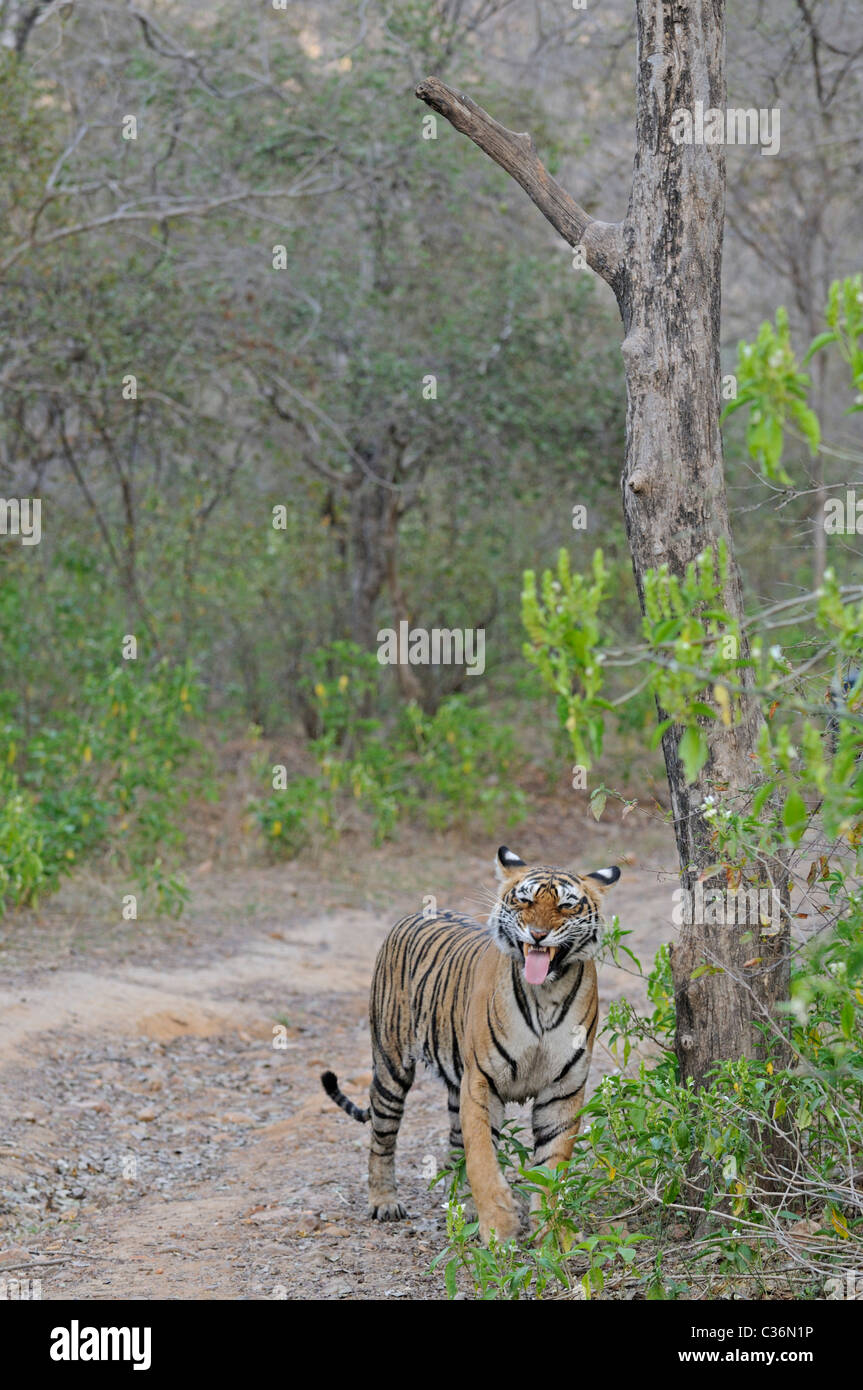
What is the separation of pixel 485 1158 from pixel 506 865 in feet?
2.76

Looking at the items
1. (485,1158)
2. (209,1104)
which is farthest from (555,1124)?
(209,1104)

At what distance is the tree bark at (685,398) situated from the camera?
3.83 meters

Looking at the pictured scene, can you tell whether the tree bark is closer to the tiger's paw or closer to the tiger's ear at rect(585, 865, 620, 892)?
the tiger's ear at rect(585, 865, 620, 892)

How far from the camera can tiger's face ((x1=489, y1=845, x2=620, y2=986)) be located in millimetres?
3924

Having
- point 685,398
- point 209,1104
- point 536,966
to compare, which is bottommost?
point 209,1104

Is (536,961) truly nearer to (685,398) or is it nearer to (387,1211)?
(387,1211)

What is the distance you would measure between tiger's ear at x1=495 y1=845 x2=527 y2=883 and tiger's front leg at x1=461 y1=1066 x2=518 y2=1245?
1.89ft

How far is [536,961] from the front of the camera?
3914 millimetres

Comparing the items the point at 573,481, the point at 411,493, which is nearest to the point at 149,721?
the point at 411,493

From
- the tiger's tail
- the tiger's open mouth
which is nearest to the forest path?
the tiger's tail

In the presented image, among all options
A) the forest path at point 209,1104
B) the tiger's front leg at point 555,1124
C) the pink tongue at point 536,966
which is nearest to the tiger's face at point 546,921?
the pink tongue at point 536,966

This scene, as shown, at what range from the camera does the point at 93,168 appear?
10.8 m

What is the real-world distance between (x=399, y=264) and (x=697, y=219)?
27.8 feet

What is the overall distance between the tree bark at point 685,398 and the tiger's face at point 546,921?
0.91 feet
